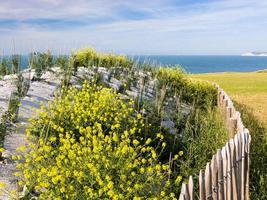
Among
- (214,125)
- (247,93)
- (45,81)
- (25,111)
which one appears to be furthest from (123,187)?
(247,93)

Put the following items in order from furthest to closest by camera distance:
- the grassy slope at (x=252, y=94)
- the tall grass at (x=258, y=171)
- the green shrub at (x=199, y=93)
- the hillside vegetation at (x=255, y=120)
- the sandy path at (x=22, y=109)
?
the grassy slope at (x=252, y=94), the green shrub at (x=199, y=93), the hillside vegetation at (x=255, y=120), the tall grass at (x=258, y=171), the sandy path at (x=22, y=109)

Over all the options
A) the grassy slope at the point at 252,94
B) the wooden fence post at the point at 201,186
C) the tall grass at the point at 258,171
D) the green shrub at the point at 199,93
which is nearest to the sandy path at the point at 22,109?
the wooden fence post at the point at 201,186

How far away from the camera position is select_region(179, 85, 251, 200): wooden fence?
3834mm

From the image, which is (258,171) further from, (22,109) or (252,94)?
(252,94)

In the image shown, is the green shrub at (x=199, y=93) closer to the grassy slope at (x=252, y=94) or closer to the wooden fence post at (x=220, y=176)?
the grassy slope at (x=252, y=94)

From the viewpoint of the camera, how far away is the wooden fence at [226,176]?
12.6ft

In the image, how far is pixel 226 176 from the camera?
179 inches

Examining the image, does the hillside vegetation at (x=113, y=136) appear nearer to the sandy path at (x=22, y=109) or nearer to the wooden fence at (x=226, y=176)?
the sandy path at (x=22, y=109)

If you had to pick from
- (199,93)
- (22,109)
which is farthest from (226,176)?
(199,93)

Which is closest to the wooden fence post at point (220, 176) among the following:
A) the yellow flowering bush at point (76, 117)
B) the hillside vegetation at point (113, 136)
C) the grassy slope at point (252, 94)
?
the hillside vegetation at point (113, 136)

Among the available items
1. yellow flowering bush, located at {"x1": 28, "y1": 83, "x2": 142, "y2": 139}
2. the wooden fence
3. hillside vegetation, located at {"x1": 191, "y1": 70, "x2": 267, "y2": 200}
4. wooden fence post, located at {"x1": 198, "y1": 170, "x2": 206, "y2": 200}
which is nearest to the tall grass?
hillside vegetation, located at {"x1": 191, "y1": 70, "x2": 267, "y2": 200}

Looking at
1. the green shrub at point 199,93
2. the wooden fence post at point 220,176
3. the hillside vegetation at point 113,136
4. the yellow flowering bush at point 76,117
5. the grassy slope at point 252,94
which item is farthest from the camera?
the grassy slope at point 252,94

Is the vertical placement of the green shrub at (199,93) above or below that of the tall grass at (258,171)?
above

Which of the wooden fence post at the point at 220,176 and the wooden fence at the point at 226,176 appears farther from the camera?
the wooden fence post at the point at 220,176
